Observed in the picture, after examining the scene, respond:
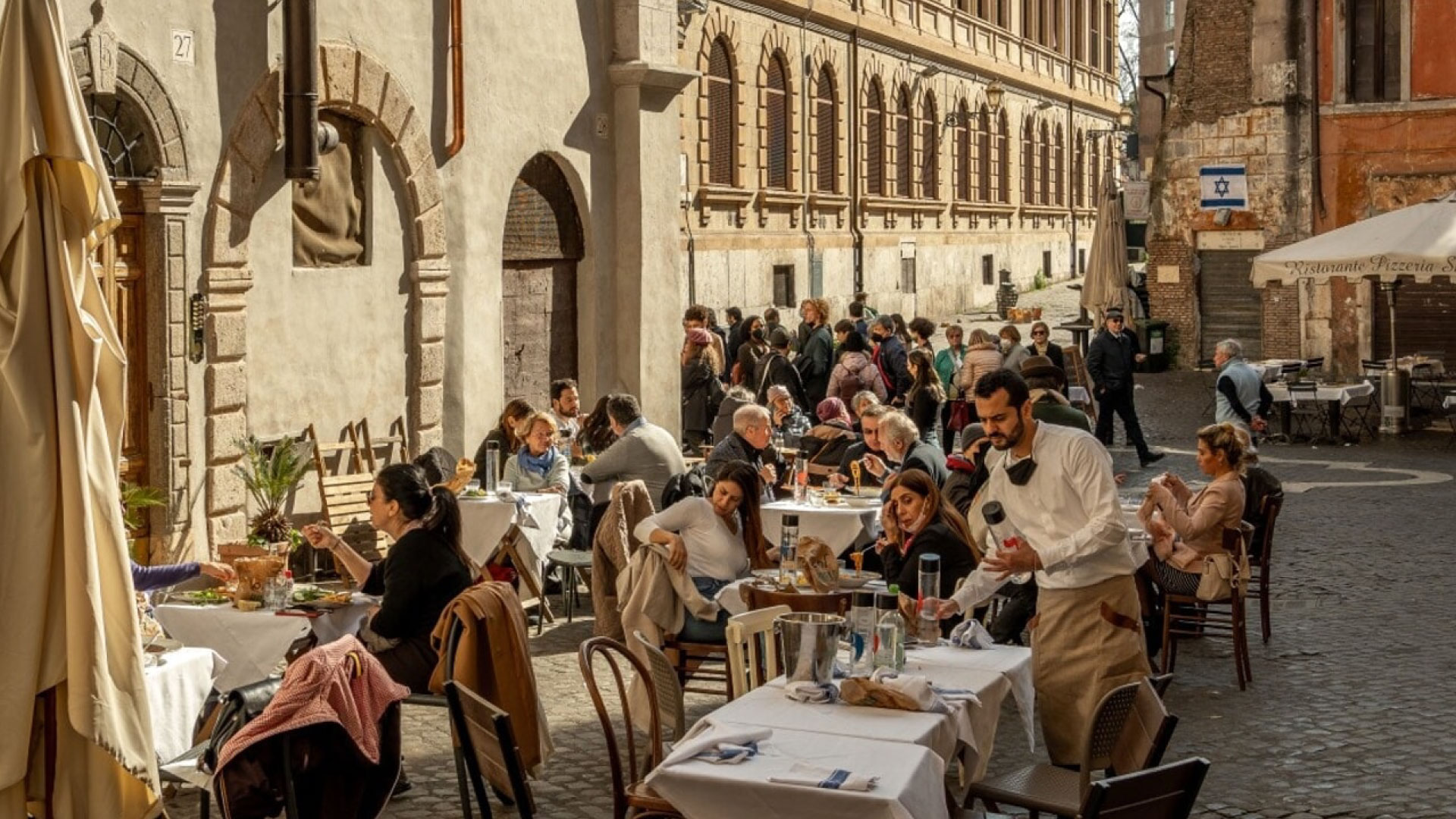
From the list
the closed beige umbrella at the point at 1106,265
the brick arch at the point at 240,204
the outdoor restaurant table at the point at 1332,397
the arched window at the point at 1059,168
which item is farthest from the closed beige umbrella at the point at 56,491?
the arched window at the point at 1059,168

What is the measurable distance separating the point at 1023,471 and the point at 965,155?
34.9 meters

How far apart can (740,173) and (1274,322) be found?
7.87 metres

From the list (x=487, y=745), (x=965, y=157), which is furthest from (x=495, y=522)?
(x=965, y=157)

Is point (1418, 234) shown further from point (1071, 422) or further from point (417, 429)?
point (417, 429)

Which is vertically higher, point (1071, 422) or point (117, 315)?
point (117, 315)

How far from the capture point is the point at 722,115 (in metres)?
28.8

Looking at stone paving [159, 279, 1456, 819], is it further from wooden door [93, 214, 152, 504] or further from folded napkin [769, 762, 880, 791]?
wooden door [93, 214, 152, 504]

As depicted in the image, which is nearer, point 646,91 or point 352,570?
point 352,570

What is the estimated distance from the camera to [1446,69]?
27.1m

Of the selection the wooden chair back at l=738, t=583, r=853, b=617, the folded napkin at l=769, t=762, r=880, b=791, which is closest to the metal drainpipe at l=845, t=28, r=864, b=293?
the wooden chair back at l=738, t=583, r=853, b=617

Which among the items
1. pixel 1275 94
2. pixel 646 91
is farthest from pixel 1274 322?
pixel 646 91

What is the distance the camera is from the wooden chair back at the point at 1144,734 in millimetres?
5672

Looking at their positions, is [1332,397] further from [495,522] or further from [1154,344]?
[495,522]

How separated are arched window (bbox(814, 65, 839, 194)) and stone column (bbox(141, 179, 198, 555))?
21.1 metres
